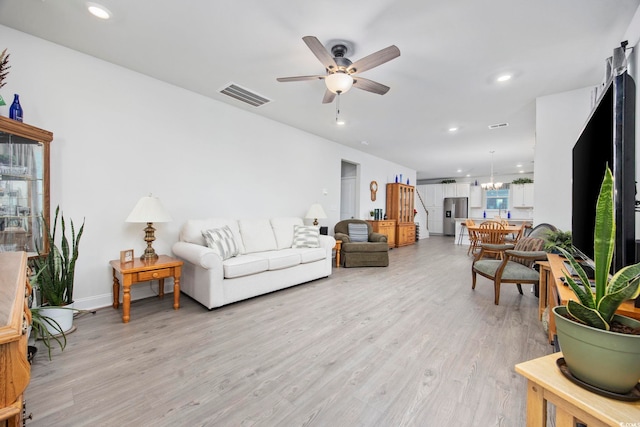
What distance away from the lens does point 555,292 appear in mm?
1899

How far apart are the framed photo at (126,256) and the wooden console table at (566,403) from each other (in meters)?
3.17

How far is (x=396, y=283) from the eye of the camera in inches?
146

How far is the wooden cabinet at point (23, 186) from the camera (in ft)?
6.64

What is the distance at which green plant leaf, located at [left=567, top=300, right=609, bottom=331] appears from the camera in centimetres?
71

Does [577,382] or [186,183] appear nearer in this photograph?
[577,382]

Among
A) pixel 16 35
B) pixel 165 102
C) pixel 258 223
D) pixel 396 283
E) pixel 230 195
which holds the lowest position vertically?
pixel 396 283

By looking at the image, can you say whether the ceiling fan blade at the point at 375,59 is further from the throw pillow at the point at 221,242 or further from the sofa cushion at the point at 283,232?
the sofa cushion at the point at 283,232

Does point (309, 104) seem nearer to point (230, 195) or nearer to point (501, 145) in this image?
point (230, 195)

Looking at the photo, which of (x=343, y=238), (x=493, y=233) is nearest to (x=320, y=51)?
(x=343, y=238)

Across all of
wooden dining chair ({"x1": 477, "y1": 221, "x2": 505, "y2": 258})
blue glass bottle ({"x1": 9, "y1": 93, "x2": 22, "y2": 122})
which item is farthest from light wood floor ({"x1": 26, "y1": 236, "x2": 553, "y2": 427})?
wooden dining chair ({"x1": 477, "y1": 221, "x2": 505, "y2": 258})

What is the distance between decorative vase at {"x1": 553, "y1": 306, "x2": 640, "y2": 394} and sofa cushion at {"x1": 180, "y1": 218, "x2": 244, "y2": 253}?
3119 millimetres

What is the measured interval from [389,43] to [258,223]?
2.68 metres

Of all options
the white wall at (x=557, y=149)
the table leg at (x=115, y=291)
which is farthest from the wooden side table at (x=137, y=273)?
the white wall at (x=557, y=149)

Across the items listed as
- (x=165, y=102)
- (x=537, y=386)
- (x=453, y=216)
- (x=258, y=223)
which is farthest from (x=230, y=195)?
(x=453, y=216)
